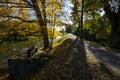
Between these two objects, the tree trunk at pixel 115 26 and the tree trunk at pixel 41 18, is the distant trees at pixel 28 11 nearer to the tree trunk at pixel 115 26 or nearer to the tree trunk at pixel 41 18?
the tree trunk at pixel 41 18

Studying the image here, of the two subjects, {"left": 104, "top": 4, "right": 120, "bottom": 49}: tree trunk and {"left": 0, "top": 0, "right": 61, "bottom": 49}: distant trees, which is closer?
{"left": 0, "top": 0, "right": 61, "bottom": 49}: distant trees

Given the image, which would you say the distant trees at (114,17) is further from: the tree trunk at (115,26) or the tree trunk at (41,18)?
the tree trunk at (41,18)

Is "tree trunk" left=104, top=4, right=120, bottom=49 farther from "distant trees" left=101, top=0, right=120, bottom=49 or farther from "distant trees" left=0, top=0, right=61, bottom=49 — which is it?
"distant trees" left=0, top=0, right=61, bottom=49

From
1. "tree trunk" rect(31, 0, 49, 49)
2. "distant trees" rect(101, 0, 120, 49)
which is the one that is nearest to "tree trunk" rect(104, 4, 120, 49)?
"distant trees" rect(101, 0, 120, 49)

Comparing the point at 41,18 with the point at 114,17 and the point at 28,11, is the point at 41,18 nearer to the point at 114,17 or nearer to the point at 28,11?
the point at 28,11

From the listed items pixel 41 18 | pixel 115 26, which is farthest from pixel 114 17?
pixel 41 18

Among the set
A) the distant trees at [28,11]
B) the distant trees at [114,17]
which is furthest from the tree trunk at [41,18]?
the distant trees at [114,17]

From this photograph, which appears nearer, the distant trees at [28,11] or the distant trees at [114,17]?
the distant trees at [28,11]

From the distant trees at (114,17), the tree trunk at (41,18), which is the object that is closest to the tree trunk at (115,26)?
the distant trees at (114,17)

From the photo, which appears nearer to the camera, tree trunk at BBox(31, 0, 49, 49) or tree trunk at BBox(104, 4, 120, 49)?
tree trunk at BBox(31, 0, 49, 49)

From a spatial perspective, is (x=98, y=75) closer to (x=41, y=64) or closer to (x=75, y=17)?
(x=41, y=64)

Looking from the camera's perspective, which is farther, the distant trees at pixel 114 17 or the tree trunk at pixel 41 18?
the distant trees at pixel 114 17

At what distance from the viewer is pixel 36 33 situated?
58.3 feet

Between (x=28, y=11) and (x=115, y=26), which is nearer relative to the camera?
(x=28, y=11)
